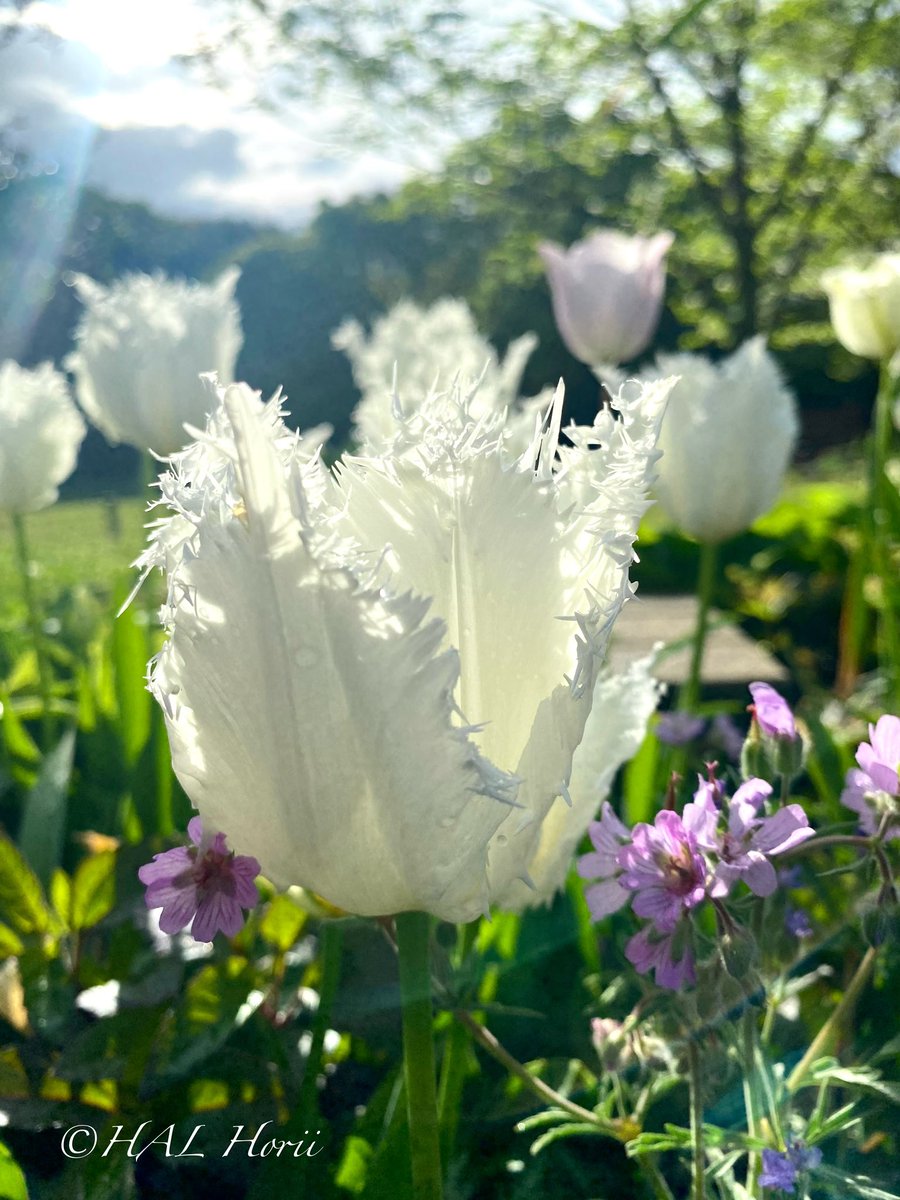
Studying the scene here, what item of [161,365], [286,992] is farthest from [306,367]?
[286,992]

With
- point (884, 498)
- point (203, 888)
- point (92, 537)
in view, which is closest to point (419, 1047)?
point (203, 888)

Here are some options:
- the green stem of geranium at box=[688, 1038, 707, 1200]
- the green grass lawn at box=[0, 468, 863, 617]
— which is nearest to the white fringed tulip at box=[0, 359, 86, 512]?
the green grass lawn at box=[0, 468, 863, 617]

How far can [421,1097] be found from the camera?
2.07 feet

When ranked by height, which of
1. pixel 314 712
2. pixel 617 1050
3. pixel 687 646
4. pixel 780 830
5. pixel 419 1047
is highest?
pixel 314 712

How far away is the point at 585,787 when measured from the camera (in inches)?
27.9

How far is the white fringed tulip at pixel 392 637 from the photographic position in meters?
0.51

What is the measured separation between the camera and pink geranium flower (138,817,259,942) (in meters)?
0.62

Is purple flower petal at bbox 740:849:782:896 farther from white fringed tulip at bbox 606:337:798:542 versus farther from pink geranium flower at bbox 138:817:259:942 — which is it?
white fringed tulip at bbox 606:337:798:542

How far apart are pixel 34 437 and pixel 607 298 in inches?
52.4

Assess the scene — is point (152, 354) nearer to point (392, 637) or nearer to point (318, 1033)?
point (318, 1033)

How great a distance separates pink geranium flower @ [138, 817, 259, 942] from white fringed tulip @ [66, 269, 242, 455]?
1.24m

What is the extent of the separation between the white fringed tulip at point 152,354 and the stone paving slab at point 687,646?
99 cm

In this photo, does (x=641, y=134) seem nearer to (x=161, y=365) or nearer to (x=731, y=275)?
(x=731, y=275)

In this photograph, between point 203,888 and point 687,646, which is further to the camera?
point 687,646
